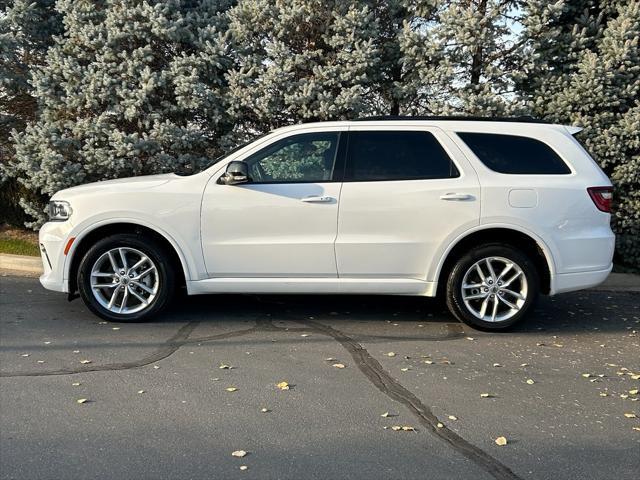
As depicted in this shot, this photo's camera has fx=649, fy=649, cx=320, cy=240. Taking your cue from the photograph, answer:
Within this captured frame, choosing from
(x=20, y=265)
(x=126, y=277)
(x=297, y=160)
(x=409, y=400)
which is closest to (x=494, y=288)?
(x=409, y=400)

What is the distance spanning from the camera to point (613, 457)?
350 centimetres

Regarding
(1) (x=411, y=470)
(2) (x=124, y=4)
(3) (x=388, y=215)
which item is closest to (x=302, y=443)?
(1) (x=411, y=470)

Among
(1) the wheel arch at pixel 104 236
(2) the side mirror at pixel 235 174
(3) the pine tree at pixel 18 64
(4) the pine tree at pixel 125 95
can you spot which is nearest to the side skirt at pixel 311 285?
(1) the wheel arch at pixel 104 236

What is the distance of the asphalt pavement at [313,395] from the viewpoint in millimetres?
3369

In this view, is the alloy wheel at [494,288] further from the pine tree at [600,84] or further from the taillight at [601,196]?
the pine tree at [600,84]

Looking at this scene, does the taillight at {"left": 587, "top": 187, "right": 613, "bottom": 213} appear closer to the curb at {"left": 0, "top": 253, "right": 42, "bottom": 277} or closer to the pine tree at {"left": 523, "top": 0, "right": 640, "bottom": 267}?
the pine tree at {"left": 523, "top": 0, "right": 640, "bottom": 267}

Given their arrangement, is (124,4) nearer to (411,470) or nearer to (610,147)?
(610,147)

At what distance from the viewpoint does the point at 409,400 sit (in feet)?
14.0

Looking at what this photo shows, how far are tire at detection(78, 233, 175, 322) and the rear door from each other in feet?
5.27

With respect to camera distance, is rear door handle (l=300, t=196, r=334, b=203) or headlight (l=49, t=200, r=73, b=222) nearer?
rear door handle (l=300, t=196, r=334, b=203)

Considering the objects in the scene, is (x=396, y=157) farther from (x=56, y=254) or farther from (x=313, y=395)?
(x=56, y=254)

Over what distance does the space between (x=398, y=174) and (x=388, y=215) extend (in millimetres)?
402

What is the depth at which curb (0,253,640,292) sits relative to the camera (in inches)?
319

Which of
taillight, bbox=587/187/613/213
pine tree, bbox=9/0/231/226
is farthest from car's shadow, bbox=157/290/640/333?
pine tree, bbox=9/0/231/226
